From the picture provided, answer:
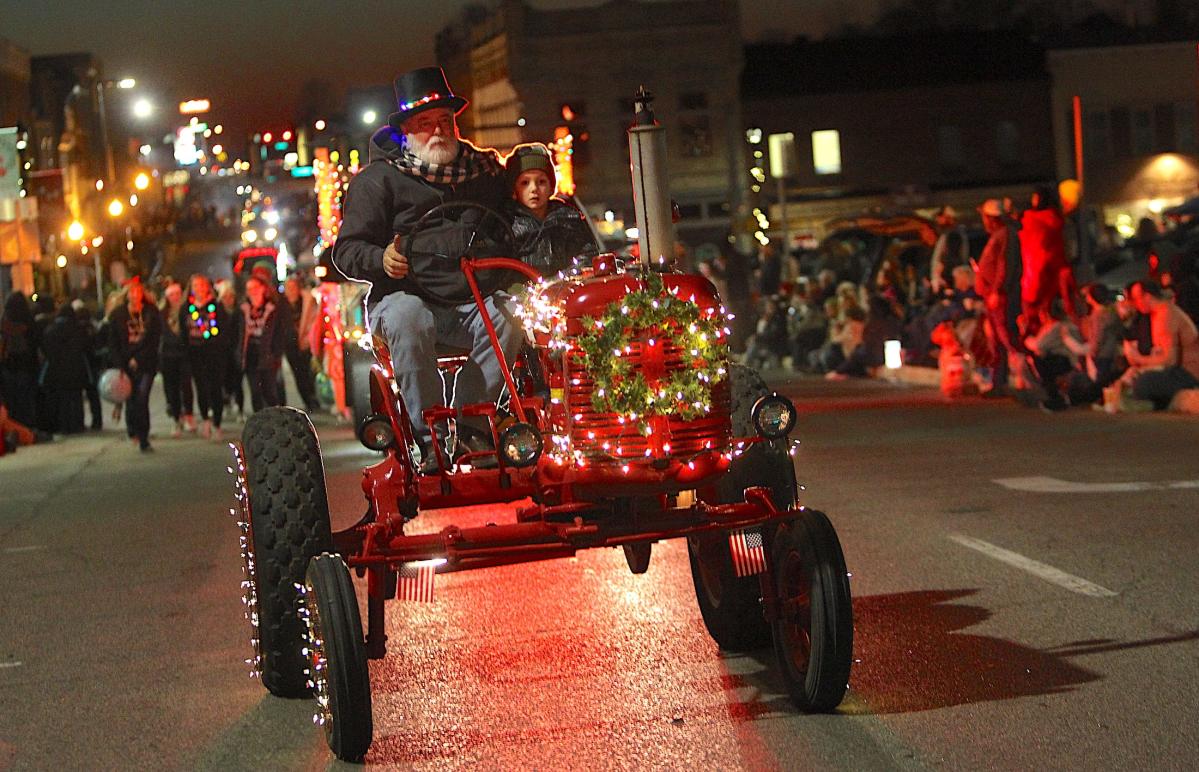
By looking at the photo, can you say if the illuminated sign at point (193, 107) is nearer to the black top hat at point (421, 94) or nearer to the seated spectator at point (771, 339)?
the seated spectator at point (771, 339)

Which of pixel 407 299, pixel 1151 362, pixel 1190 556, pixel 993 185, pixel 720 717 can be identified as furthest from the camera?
pixel 993 185

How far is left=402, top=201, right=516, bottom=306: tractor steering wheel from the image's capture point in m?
7.46

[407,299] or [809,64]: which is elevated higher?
[809,64]

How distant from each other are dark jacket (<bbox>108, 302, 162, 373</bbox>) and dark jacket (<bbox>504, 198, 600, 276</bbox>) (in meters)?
12.7

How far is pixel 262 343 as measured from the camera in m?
20.6

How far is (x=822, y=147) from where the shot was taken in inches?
2441

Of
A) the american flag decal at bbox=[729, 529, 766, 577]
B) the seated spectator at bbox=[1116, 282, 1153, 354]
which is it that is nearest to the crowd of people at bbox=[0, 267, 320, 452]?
the seated spectator at bbox=[1116, 282, 1153, 354]

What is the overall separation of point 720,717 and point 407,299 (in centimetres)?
237

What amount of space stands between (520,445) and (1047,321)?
43.2ft

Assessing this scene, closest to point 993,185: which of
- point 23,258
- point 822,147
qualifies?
point 822,147

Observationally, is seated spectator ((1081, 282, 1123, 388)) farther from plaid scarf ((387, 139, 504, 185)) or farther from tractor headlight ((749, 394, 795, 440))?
tractor headlight ((749, 394, 795, 440))

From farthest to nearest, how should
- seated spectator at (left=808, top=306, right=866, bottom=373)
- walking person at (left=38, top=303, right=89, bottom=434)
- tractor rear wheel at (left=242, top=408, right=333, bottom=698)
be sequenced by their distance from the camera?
1. seated spectator at (left=808, top=306, right=866, bottom=373)
2. walking person at (left=38, top=303, right=89, bottom=434)
3. tractor rear wheel at (left=242, top=408, right=333, bottom=698)

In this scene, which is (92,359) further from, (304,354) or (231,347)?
(231,347)

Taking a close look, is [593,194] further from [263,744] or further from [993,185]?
[263,744]
